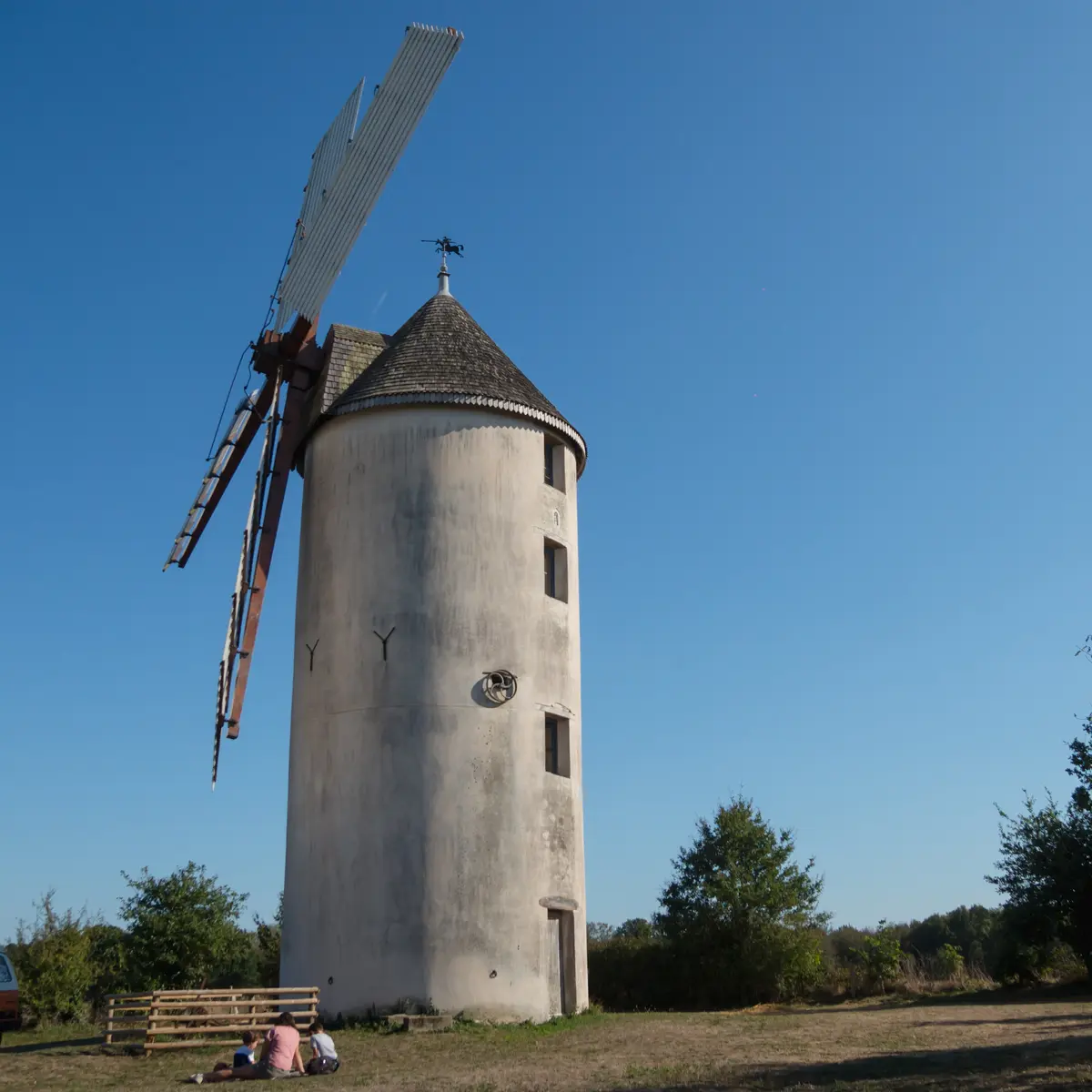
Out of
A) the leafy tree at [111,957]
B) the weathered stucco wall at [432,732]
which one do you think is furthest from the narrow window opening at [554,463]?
the leafy tree at [111,957]

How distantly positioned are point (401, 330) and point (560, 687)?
28.5 feet

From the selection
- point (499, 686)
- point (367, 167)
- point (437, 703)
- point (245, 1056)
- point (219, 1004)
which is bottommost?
point (245, 1056)

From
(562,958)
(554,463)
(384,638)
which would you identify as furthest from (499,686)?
(554,463)

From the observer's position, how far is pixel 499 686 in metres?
20.7

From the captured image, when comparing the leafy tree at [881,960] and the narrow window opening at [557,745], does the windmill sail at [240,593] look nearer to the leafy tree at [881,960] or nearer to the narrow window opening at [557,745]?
the narrow window opening at [557,745]

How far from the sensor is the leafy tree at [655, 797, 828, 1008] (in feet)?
97.9

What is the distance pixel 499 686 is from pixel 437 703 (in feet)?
3.76

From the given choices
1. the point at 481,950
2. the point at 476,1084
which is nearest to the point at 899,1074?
the point at 476,1084

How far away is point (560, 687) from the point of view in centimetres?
2186

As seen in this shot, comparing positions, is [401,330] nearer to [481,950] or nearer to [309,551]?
[309,551]

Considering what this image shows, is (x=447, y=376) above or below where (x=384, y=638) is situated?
above

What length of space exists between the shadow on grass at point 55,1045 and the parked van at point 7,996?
0.39 meters

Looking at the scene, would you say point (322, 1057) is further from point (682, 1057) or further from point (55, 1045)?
point (55, 1045)

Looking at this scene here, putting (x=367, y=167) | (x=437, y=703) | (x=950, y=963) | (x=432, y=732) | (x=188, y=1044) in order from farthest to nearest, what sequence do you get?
(x=950, y=963), (x=367, y=167), (x=437, y=703), (x=432, y=732), (x=188, y=1044)
